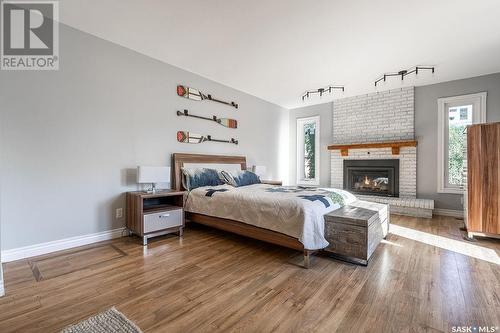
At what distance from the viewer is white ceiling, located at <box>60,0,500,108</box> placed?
2.40 meters

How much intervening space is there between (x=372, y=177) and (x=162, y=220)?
15.2ft

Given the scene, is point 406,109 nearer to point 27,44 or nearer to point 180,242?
point 180,242

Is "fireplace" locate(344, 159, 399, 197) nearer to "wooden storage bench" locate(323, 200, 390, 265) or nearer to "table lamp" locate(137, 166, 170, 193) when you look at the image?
"wooden storage bench" locate(323, 200, 390, 265)

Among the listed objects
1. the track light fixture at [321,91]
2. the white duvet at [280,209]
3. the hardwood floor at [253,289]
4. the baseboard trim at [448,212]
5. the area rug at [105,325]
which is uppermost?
the track light fixture at [321,91]

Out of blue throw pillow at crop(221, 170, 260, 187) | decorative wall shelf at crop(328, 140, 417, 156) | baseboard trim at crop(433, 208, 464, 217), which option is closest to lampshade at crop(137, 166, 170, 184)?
blue throw pillow at crop(221, 170, 260, 187)

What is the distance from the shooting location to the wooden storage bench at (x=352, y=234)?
223cm

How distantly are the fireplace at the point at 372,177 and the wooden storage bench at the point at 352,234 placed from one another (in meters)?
2.94

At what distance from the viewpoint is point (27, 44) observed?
2541mm

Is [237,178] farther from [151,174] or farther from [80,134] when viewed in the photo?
[80,134]

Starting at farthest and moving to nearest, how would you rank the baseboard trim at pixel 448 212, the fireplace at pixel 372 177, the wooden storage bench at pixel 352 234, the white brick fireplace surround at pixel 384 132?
the fireplace at pixel 372 177
the white brick fireplace surround at pixel 384 132
the baseboard trim at pixel 448 212
the wooden storage bench at pixel 352 234

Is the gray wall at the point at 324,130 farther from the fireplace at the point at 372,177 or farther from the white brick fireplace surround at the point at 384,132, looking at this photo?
the fireplace at the point at 372,177

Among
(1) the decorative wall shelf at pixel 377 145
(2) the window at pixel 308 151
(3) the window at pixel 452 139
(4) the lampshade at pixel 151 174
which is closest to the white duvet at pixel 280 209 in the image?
(4) the lampshade at pixel 151 174

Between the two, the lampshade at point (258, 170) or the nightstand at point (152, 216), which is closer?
the nightstand at point (152, 216)

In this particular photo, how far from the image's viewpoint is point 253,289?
6.08 feet
